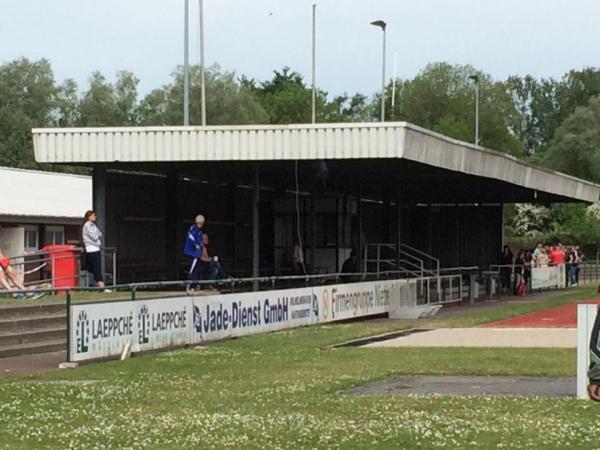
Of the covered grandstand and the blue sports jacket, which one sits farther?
the covered grandstand

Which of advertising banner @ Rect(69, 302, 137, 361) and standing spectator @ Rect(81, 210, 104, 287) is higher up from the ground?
standing spectator @ Rect(81, 210, 104, 287)

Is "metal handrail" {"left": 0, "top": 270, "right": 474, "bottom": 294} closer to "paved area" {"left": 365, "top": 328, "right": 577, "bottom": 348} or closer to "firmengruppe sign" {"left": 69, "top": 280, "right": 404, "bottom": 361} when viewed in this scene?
"firmengruppe sign" {"left": 69, "top": 280, "right": 404, "bottom": 361}

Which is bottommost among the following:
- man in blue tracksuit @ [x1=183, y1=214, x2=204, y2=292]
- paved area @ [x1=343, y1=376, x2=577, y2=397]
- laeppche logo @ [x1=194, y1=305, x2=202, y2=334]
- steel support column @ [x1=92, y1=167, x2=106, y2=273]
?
paved area @ [x1=343, y1=376, x2=577, y2=397]

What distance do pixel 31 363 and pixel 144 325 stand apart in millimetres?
2133

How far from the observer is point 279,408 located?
38.2 ft

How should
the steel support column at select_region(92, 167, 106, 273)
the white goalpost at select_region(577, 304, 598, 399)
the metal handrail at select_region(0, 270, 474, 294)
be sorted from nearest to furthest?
the white goalpost at select_region(577, 304, 598, 399) → the metal handrail at select_region(0, 270, 474, 294) → the steel support column at select_region(92, 167, 106, 273)

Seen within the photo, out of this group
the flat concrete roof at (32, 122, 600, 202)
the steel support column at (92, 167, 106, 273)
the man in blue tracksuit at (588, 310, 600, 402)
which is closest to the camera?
the man in blue tracksuit at (588, 310, 600, 402)

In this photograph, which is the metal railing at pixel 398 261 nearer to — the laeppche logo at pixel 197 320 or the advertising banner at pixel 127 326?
the laeppche logo at pixel 197 320

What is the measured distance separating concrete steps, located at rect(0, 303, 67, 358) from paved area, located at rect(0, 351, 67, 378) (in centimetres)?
21

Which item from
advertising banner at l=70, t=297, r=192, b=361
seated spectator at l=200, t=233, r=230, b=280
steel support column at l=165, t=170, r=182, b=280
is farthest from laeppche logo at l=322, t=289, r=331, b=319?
advertising banner at l=70, t=297, r=192, b=361

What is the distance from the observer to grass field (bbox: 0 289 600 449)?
9664mm

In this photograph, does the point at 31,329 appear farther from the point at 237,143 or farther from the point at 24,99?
the point at 24,99

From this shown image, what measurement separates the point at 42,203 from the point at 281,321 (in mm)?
23329

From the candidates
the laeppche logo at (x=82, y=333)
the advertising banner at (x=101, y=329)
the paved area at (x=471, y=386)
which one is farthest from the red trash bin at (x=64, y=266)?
the paved area at (x=471, y=386)
